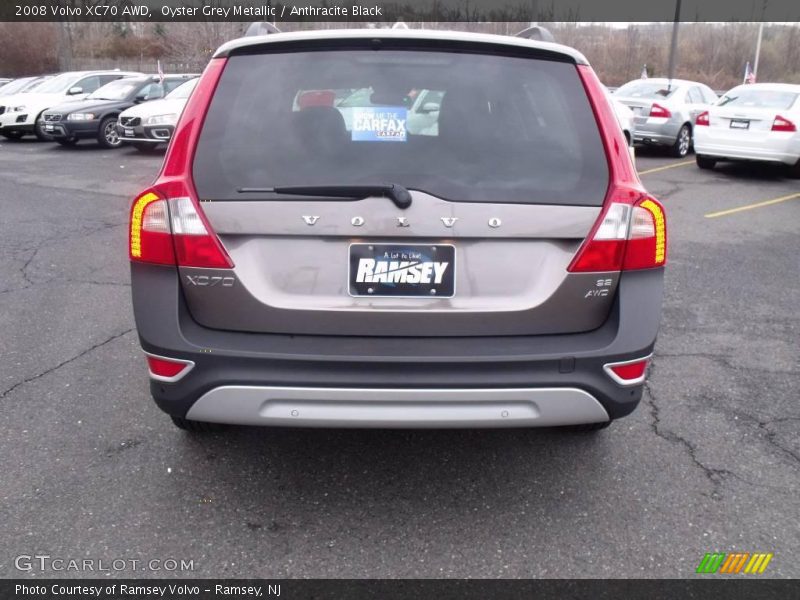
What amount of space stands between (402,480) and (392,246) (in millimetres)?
1190

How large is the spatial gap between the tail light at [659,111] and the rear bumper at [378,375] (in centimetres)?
1341

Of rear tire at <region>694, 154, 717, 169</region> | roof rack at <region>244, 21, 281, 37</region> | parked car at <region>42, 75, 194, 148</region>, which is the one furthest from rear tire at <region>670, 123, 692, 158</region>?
roof rack at <region>244, 21, 281, 37</region>

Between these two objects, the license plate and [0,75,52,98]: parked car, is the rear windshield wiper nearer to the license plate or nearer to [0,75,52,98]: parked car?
the license plate

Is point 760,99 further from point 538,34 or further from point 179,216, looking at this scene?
point 179,216

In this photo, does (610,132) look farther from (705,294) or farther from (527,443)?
(705,294)

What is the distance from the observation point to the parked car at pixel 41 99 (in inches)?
698

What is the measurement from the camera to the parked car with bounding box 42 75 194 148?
1605cm

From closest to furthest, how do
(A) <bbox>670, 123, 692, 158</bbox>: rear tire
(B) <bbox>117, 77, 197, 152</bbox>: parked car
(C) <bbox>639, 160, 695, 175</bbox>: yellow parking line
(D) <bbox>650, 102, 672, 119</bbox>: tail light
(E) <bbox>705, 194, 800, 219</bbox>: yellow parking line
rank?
(E) <bbox>705, 194, 800, 219</bbox>: yellow parking line
(C) <bbox>639, 160, 695, 175</bbox>: yellow parking line
(D) <bbox>650, 102, 672, 119</bbox>: tail light
(B) <bbox>117, 77, 197, 152</bbox>: parked car
(A) <bbox>670, 123, 692, 158</bbox>: rear tire

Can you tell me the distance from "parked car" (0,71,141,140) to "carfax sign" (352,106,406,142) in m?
16.7

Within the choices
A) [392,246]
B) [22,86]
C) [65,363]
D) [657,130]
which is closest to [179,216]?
[392,246]

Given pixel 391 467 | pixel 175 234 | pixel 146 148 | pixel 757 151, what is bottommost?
pixel 146 148

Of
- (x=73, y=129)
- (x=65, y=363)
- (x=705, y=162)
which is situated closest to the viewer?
(x=65, y=363)

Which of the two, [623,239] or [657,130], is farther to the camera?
[657,130]

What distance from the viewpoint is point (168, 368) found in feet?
8.68
